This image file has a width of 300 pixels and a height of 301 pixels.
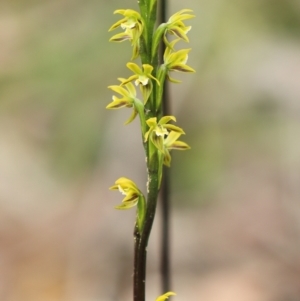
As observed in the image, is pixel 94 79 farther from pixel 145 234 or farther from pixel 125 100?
pixel 145 234

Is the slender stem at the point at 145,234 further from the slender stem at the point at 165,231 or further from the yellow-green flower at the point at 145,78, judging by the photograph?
the slender stem at the point at 165,231

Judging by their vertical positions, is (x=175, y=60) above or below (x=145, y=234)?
above

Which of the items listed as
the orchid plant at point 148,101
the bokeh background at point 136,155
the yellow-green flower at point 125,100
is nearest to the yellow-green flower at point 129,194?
the orchid plant at point 148,101

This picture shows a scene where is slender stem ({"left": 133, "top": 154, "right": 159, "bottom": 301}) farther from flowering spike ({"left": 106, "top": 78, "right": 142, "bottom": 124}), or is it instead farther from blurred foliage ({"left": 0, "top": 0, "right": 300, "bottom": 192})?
blurred foliage ({"left": 0, "top": 0, "right": 300, "bottom": 192})

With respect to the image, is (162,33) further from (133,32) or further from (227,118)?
(227,118)

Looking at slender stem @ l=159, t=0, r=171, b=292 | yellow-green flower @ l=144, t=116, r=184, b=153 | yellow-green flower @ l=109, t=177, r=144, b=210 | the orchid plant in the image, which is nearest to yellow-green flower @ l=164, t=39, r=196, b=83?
the orchid plant

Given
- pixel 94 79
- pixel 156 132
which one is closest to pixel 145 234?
pixel 156 132

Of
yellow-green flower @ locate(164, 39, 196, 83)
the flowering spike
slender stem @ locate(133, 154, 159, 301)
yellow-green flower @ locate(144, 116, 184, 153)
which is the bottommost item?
slender stem @ locate(133, 154, 159, 301)

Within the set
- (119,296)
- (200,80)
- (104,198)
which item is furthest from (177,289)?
(200,80)
